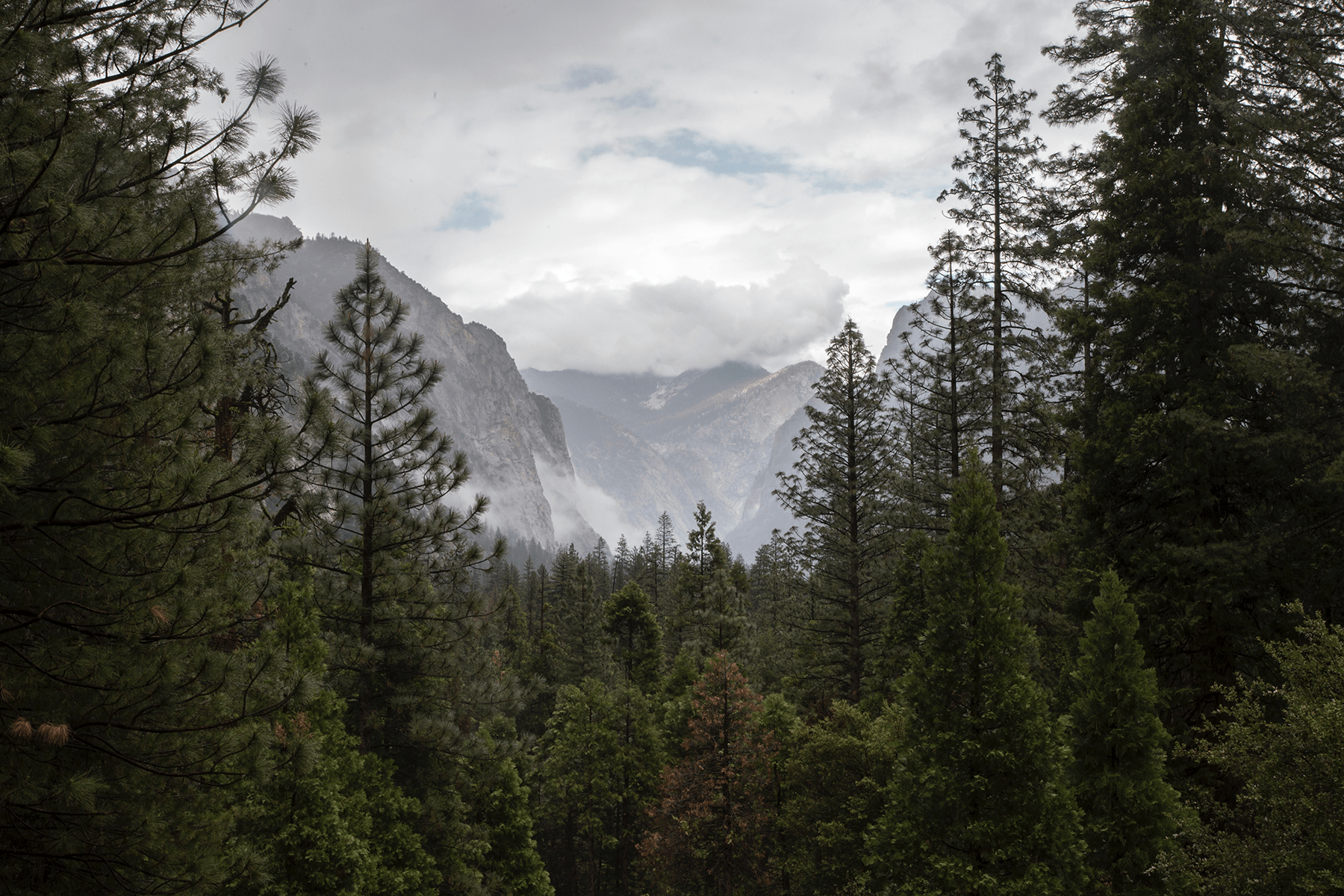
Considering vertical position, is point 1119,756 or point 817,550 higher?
point 817,550

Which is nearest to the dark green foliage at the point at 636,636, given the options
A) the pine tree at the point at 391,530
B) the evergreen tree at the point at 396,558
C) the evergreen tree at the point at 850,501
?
the evergreen tree at the point at 850,501

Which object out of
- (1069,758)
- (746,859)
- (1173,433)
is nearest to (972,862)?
(1069,758)

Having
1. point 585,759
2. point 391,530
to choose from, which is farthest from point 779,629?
point 391,530

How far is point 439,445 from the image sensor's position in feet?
41.0

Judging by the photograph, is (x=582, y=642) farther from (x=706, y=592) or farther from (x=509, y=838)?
(x=509, y=838)

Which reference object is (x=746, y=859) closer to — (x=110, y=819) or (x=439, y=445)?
(x=439, y=445)

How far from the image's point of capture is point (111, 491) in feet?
16.3

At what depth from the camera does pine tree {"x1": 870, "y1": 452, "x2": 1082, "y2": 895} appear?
9.99 meters

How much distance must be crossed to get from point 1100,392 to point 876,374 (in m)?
8.69

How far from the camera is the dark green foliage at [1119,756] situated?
10.4 metres

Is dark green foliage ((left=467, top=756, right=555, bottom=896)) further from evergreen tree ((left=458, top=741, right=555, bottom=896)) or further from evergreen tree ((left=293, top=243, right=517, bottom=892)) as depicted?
evergreen tree ((left=293, top=243, right=517, bottom=892))

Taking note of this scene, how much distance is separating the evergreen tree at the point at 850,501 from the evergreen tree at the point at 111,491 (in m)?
15.5

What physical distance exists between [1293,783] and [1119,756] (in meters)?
4.41

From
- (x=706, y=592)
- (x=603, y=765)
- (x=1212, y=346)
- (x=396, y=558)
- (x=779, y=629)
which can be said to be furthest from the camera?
(x=706, y=592)
